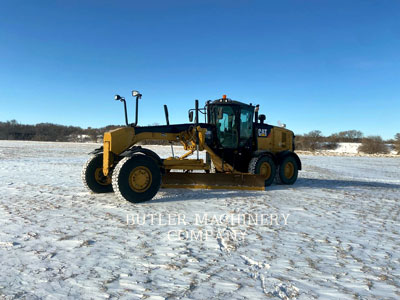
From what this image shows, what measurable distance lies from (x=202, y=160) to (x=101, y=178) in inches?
103

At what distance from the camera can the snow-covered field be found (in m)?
2.60

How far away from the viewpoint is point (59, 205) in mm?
5543

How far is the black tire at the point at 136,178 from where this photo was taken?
5.74 meters

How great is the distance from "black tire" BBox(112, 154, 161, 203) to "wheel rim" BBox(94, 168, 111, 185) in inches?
45.1

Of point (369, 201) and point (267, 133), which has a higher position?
point (267, 133)

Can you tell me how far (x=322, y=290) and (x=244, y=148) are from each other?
6300 millimetres

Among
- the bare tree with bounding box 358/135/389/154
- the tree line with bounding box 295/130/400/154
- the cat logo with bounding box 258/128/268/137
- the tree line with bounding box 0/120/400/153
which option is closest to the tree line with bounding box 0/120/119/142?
the tree line with bounding box 0/120/400/153

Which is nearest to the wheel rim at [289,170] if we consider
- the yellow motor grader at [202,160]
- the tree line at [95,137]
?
the yellow motor grader at [202,160]

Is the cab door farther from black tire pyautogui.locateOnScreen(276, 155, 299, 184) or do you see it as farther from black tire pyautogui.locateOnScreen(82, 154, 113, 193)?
black tire pyautogui.locateOnScreen(82, 154, 113, 193)

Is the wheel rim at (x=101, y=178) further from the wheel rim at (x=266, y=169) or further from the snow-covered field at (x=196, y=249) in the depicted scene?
the wheel rim at (x=266, y=169)

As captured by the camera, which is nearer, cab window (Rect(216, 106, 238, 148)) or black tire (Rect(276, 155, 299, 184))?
cab window (Rect(216, 106, 238, 148))

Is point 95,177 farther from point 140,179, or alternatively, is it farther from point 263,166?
point 263,166

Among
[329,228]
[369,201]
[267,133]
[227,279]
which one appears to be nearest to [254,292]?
[227,279]

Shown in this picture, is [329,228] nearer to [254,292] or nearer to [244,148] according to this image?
[254,292]
